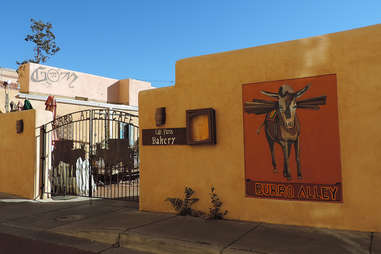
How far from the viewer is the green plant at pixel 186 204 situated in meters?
6.70

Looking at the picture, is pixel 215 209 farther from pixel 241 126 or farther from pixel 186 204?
pixel 241 126

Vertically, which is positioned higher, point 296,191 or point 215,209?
point 296,191

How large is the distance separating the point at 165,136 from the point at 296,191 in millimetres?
3011

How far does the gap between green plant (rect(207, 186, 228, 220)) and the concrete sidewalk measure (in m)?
0.24

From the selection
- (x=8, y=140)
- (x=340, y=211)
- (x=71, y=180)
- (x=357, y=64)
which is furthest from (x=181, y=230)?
(x=8, y=140)

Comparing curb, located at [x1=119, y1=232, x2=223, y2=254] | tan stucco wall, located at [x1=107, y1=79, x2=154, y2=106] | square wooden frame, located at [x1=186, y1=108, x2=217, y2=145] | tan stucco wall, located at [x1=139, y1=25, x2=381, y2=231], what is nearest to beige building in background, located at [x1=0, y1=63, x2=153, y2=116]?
tan stucco wall, located at [x1=107, y1=79, x2=154, y2=106]

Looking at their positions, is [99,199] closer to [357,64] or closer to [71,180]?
[71,180]

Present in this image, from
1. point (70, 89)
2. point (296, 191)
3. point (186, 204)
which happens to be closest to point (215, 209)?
point (186, 204)

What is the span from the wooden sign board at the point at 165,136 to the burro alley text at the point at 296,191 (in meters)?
1.76

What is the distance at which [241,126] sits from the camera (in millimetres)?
6262

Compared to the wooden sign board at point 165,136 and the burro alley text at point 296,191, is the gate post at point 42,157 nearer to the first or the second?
the wooden sign board at point 165,136

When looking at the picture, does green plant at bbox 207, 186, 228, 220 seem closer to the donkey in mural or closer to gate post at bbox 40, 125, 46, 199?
the donkey in mural

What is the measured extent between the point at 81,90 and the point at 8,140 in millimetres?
12599

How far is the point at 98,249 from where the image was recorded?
522 cm
